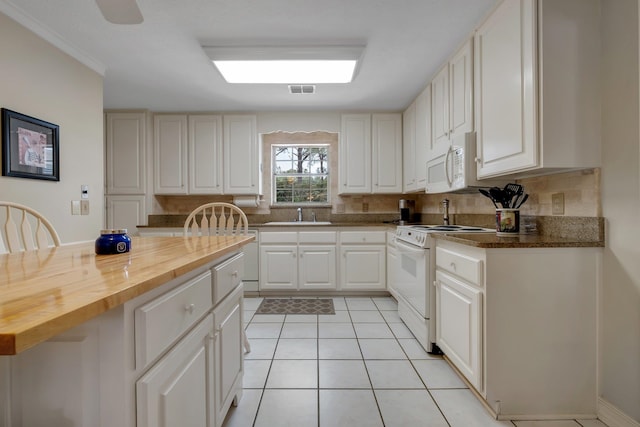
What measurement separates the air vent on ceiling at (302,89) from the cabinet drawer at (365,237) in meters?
1.60

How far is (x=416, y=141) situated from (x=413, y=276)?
159 cm

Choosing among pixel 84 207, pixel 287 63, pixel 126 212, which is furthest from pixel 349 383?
pixel 126 212

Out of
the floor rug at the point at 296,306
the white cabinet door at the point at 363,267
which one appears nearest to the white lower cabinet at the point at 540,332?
the floor rug at the point at 296,306

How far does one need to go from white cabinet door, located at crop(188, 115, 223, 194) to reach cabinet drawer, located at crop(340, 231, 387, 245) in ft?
5.74

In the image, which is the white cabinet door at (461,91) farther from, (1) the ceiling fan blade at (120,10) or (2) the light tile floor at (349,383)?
(1) the ceiling fan blade at (120,10)

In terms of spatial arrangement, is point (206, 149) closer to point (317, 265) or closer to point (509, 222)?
point (317, 265)

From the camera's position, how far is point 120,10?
1271mm

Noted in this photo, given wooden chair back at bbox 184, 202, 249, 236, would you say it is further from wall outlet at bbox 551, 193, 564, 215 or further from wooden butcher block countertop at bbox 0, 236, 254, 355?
wall outlet at bbox 551, 193, 564, 215

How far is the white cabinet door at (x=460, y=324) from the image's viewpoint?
170 centimetres

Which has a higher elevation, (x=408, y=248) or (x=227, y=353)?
(x=408, y=248)

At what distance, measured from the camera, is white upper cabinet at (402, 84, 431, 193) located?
3.18 metres

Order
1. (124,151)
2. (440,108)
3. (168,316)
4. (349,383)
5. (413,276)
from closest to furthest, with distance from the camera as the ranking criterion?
(168,316) < (349,383) < (413,276) < (440,108) < (124,151)

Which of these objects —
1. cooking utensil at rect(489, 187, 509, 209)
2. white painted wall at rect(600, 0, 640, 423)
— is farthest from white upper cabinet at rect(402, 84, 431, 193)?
white painted wall at rect(600, 0, 640, 423)

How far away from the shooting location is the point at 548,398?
1.62 meters
